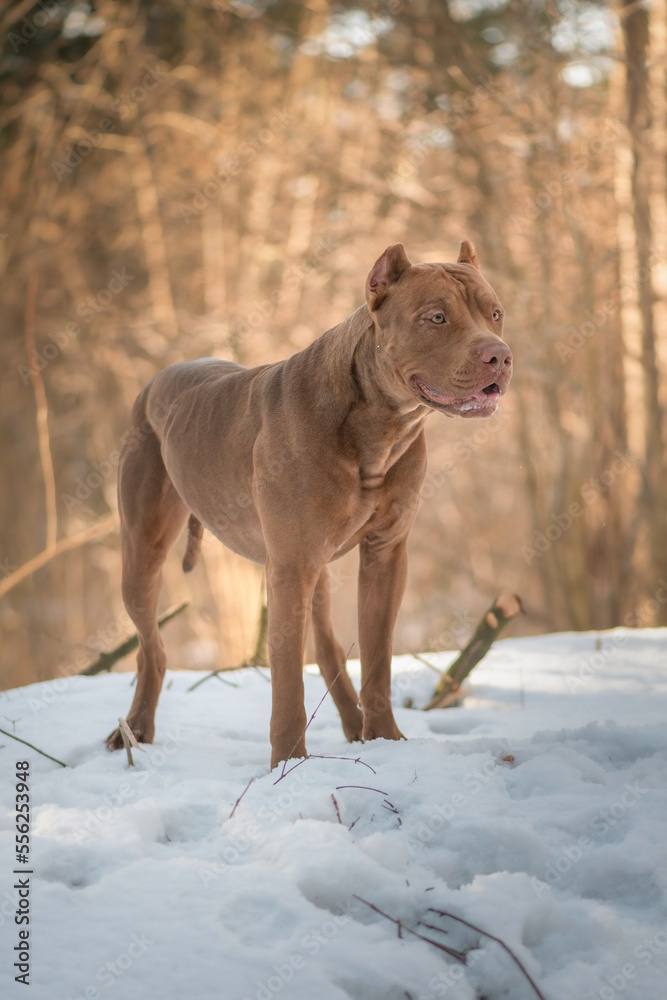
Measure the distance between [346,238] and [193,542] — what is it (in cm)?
689

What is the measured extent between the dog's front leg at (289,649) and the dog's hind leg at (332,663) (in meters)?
0.63

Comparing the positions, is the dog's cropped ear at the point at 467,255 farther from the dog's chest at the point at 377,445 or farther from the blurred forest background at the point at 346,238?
the blurred forest background at the point at 346,238

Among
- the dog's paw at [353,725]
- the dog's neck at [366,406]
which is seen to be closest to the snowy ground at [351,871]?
the dog's paw at [353,725]

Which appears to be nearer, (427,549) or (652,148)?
(652,148)

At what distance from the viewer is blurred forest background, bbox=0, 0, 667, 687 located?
8.34 m

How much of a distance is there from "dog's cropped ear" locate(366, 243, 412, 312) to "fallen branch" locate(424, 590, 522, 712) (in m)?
1.75

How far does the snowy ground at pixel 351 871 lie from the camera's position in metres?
1.74

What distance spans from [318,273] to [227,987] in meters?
9.45

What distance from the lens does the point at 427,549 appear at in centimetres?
1149

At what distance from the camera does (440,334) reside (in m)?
2.71

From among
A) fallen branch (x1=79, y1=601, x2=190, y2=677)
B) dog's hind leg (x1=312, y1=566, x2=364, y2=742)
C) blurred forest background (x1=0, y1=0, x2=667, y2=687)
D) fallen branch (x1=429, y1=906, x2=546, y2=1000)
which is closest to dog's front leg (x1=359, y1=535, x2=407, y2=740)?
dog's hind leg (x1=312, y1=566, x2=364, y2=742)

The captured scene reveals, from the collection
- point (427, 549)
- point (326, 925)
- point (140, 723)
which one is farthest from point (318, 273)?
point (326, 925)

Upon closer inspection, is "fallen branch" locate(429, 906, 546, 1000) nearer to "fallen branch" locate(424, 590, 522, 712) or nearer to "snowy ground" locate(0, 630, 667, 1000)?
"snowy ground" locate(0, 630, 667, 1000)

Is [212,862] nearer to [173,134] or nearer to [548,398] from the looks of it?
[548,398]
